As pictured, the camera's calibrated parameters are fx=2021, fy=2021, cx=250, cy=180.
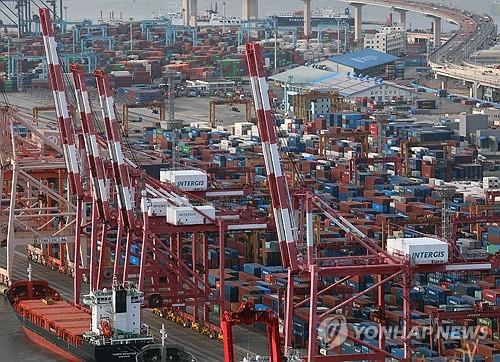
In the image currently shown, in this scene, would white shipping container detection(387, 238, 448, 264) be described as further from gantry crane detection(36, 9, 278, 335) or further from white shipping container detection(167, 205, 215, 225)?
white shipping container detection(167, 205, 215, 225)

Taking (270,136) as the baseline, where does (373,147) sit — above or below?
below

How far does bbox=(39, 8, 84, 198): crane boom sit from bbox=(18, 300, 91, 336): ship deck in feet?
7.82

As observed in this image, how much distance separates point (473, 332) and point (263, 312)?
5.44m

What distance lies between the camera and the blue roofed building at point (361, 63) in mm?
84500

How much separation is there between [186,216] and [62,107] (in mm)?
4258

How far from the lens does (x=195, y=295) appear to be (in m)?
31.3

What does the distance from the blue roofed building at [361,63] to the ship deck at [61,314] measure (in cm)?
5012

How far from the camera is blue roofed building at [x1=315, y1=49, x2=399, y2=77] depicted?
84.5 metres

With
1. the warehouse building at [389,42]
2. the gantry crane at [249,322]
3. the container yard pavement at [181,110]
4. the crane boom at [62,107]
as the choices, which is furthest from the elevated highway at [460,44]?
the gantry crane at [249,322]

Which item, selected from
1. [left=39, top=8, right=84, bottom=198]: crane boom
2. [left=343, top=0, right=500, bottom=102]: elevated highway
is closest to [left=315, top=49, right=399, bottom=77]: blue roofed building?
Result: [left=343, top=0, right=500, bottom=102]: elevated highway

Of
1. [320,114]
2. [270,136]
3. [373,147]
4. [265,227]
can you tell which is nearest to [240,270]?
[265,227]

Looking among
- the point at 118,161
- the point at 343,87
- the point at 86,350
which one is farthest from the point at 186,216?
the point at 343,87

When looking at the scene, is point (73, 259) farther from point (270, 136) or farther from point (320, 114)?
point (320, 114)

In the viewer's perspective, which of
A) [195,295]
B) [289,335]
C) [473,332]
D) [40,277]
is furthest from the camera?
[40,277]
